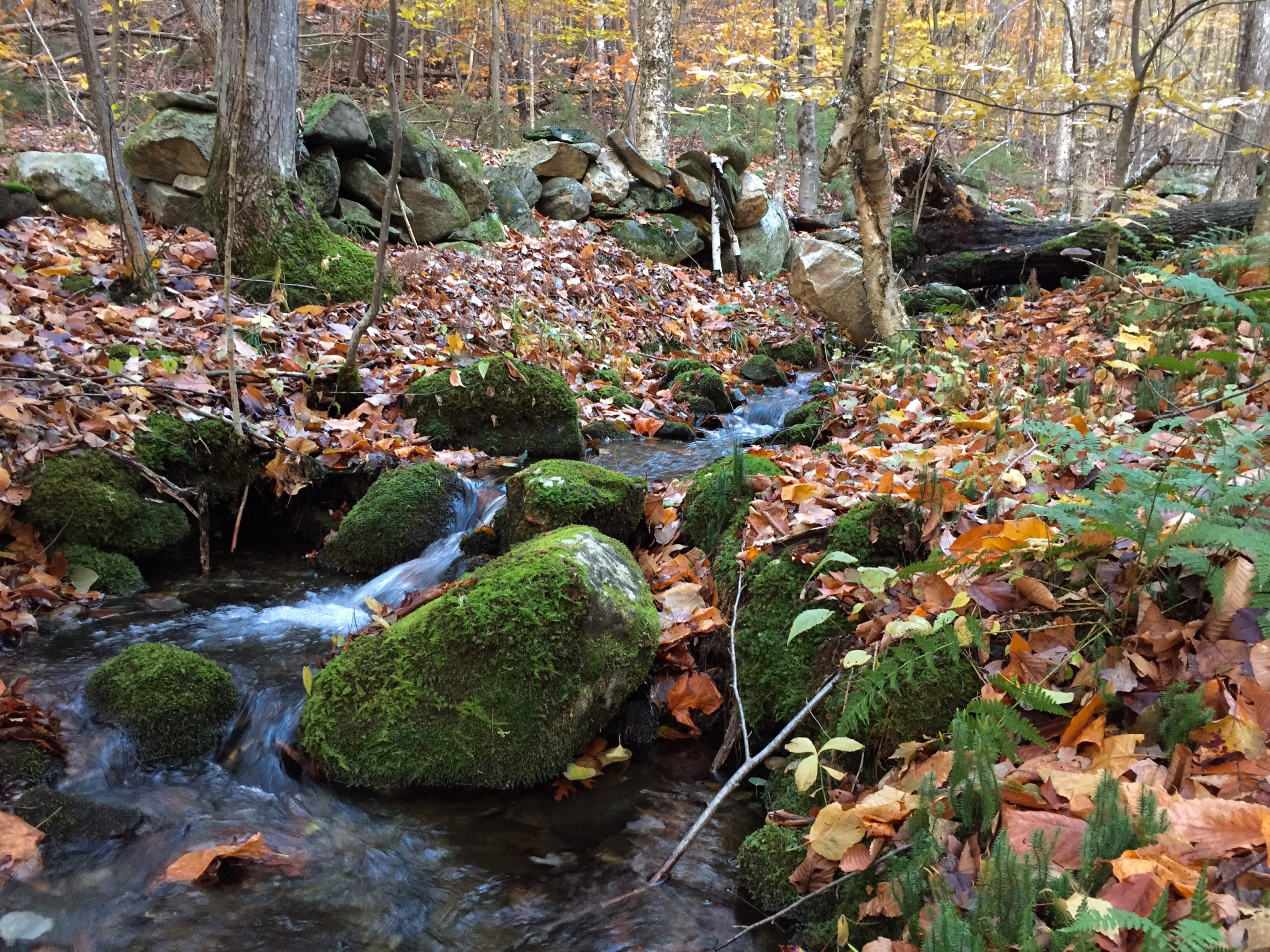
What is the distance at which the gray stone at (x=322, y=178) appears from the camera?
8.73 metres

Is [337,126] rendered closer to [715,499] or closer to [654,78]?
[654,78]

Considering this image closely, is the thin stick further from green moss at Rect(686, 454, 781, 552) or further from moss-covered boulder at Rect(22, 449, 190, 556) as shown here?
moss-covered boulder at Rect(22, 449, 190, 556)

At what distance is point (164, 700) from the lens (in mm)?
3400

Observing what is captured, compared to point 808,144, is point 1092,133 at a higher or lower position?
lower

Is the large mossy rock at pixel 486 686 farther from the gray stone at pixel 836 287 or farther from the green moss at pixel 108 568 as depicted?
the gray stone at pixel 836 287

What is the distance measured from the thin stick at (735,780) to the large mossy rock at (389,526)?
281 centimetres

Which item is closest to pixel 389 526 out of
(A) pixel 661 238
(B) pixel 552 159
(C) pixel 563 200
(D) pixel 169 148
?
(D) pixel 169 148

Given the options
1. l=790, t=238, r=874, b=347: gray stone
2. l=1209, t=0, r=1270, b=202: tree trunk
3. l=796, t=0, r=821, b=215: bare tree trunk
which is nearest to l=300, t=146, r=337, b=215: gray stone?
l=790, t=238, r=874, b=347: gray stone

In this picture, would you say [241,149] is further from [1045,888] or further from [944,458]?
[1045,888]

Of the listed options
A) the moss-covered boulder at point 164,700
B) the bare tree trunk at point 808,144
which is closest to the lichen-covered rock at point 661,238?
the bare tree trunk at point 808,144

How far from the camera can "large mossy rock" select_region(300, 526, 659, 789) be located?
324 centimetres

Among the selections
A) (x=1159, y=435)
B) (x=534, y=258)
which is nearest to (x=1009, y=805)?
(x=1159, y=435)

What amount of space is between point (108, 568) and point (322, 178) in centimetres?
586

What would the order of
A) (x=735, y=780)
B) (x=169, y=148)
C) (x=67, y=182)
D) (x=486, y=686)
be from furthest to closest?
(x=169, y=148) < (x=67, y=182) < (x=486, y=686) < (x=735, y=780)
